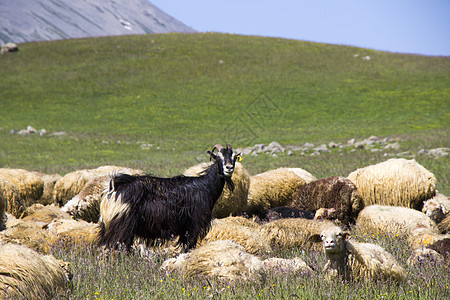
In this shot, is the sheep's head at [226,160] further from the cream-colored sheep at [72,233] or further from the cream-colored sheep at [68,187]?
the cream-colored sheep at [68,187]

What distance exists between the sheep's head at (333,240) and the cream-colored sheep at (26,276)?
9.74 feet

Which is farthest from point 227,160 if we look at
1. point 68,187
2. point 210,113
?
point 210,113

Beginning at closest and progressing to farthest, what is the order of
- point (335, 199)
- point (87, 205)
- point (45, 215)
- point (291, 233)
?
point (291, 233), point (45, 215), point (87, 205), point (335, 199)

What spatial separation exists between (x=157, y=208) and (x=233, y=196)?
11.7 ft

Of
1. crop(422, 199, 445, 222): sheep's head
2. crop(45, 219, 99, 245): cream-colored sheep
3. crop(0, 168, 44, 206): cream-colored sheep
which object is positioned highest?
crop(422, 199, 445, 222): sheep's head

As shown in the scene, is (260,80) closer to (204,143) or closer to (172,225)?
(204,143)

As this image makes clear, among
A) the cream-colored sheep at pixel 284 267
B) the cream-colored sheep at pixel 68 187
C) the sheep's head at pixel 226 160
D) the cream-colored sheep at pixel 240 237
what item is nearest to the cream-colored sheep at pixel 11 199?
the cream-colored sheep at pixel 68 187

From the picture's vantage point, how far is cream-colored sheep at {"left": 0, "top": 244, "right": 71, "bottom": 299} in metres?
4.19

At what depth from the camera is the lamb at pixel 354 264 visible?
17.6ft

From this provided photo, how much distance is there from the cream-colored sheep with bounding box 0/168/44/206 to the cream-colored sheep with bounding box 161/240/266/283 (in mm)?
7110

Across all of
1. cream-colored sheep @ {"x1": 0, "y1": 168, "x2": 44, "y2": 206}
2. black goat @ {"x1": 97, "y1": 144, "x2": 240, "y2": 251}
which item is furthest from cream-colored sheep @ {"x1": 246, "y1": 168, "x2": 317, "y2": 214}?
cream-colored sheep @ {"x1": 0, "y1": 168, "x2": 44, "y2": 206}

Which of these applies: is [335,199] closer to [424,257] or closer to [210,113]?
[424,257]

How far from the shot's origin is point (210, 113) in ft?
144

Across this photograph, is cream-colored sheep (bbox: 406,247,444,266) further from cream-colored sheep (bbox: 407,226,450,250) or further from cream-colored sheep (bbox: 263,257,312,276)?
cream-colored sheep (bbox: 263,257,312,276)
